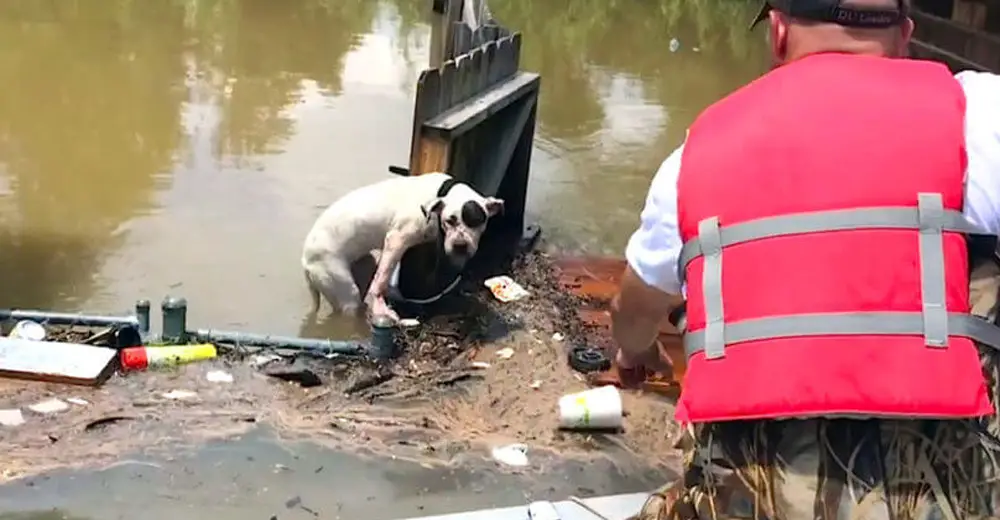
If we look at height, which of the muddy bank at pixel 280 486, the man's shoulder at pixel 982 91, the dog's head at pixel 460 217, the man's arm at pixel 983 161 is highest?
the man's shoulder at pixel 982 91

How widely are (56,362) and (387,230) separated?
6.31ft

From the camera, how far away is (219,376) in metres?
5.38

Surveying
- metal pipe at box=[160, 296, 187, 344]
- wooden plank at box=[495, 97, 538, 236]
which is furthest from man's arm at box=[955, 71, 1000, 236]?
wooden plank at box=[495, 97, 538, 236]

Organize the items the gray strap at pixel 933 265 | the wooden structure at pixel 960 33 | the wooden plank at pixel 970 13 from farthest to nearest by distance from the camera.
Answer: the wooden plank at pixel 970 13, the wooden structure at pixel 960 33, the gray strap at pixel 933 265

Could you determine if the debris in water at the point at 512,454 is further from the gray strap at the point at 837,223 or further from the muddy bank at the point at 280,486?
the gray strap at the point at 837,223

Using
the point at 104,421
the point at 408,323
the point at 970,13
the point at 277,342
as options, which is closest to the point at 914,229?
the point at 104,421

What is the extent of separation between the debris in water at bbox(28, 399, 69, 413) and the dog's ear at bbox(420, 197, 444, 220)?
2.10 m

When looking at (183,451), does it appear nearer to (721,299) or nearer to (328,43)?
(721,299)

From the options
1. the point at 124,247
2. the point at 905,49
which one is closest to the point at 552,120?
the point at 124,247

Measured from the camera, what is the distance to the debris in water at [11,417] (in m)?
4.65

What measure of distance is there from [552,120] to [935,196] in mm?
9936

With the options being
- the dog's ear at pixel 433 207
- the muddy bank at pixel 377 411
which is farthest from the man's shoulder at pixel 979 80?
the dog's ear at pixel 433 207

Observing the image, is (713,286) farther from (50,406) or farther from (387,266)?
(387,266)

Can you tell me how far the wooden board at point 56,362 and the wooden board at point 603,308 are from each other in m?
2.13
